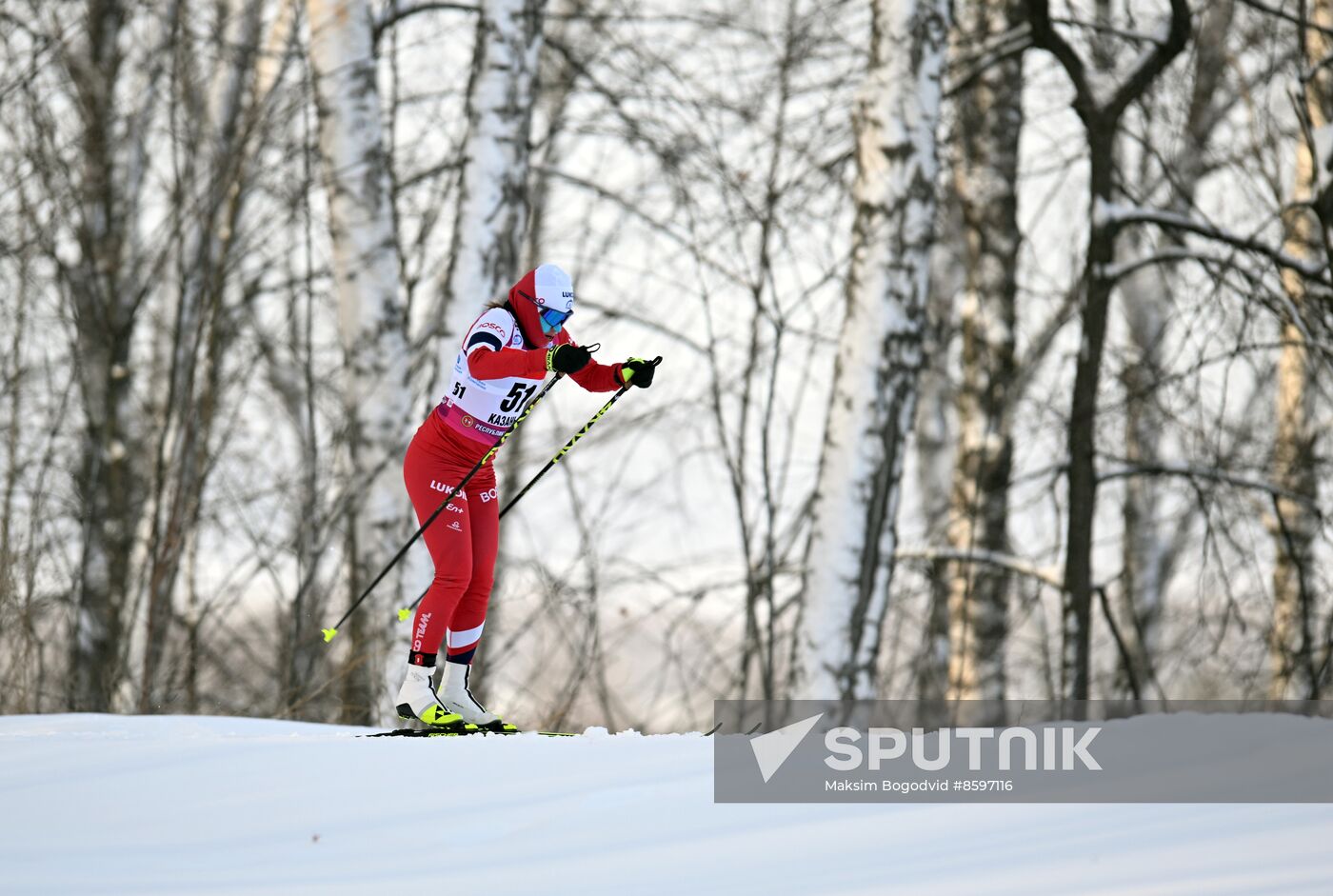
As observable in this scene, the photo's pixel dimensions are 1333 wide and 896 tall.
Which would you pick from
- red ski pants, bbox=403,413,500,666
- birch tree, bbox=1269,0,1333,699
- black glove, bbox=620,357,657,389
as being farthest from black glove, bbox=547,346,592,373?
birch tree, bbox=1269,0,1333,699

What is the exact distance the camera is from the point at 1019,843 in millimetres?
2797

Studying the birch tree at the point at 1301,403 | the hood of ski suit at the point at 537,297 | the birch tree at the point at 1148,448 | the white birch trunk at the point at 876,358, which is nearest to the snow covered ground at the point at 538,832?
the hood of ski suit at the point at 537,297

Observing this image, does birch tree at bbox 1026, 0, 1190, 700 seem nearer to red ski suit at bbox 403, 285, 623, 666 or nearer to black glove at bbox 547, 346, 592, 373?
red ski suit at bbox 403, 285, 623, 666

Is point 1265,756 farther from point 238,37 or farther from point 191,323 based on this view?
point 238,37

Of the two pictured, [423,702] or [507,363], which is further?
[423,702]

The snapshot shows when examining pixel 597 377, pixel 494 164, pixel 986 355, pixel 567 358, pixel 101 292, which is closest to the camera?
pixel 567 358

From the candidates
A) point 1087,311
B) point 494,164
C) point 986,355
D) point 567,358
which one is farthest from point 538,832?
point 986,355

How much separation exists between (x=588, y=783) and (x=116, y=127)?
8019 millimetres

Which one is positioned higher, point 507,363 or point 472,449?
point 507,363

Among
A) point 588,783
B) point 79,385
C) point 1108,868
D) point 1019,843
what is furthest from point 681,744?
point 79,385

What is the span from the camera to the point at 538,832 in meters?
2.98

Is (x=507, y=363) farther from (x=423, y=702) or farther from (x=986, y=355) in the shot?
(x=986, y=355)

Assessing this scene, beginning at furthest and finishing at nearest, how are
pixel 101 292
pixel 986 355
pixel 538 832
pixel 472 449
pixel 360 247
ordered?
1. pixel 101 292
2. pixel 986 355
3. pixel 360 247
4. pixel 472 449
5. pixel 538 832

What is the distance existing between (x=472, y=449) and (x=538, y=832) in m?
1.51
